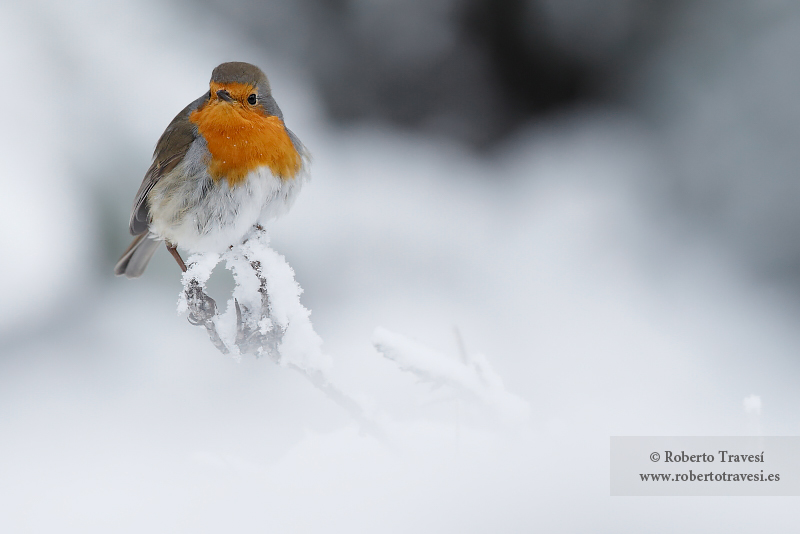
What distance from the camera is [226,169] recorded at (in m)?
1.73

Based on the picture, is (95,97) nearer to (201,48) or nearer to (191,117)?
(201,48)

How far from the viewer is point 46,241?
3.35 metres

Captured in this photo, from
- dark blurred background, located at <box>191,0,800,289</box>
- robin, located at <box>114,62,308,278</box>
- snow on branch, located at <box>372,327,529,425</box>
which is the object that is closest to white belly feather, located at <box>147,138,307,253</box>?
robin, located at <box>114,62,308,278</box>

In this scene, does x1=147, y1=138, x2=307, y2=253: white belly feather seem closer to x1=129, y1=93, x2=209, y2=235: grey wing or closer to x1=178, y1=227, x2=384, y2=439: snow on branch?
x1=129, y1=93, x2=209, y2=235: grey wing

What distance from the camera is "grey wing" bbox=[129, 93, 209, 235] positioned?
1859 mm

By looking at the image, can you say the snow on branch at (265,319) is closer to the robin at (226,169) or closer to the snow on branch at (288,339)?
the snow on branch at (288,339)

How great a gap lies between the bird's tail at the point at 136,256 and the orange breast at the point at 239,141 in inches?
23.3

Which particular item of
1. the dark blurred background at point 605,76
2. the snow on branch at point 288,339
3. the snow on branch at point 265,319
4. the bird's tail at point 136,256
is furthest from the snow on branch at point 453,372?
the dark blurred background at point 605,76

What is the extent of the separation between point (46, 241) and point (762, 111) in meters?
4.24

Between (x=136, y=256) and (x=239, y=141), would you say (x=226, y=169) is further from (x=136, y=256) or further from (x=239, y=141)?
(x=136, y=256)

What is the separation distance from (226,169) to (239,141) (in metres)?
0.09

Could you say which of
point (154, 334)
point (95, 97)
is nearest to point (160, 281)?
point (154, 334)

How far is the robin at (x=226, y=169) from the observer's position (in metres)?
1.71

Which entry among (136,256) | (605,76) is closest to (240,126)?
(136,256)
